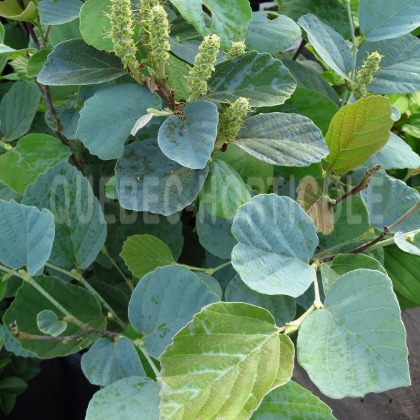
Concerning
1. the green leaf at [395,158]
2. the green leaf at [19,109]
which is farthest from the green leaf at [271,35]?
the green leaf at [19,109]

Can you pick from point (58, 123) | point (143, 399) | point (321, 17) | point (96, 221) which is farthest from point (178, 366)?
point (321, 17)

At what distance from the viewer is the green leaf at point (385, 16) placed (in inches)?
17.8

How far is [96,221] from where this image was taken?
0.44m

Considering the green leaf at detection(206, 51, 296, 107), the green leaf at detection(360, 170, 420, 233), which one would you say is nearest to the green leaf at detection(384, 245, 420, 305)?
the green leaf at detection(360, 170, 420, 233)

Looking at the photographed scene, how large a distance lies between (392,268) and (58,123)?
32 cm

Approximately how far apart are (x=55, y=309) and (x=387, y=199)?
0.89 feet

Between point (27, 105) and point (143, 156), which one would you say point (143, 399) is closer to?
point (143, 156)

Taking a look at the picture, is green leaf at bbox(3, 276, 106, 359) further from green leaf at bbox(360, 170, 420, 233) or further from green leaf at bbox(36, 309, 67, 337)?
green leaf at bbox(360, 170, 420, 233)

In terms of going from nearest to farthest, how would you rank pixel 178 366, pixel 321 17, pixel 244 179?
pixel 178 366 → pixel 244 179 → pixel 321 17

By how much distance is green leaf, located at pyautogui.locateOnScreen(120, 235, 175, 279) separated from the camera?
446 millimetres

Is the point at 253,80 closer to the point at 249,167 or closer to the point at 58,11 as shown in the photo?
the point at 249,167

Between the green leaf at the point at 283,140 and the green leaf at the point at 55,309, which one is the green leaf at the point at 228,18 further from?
the green leaf at the point at 55,309

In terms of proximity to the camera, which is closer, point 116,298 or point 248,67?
point 248,67

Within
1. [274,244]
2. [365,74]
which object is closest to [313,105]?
[365,74]
